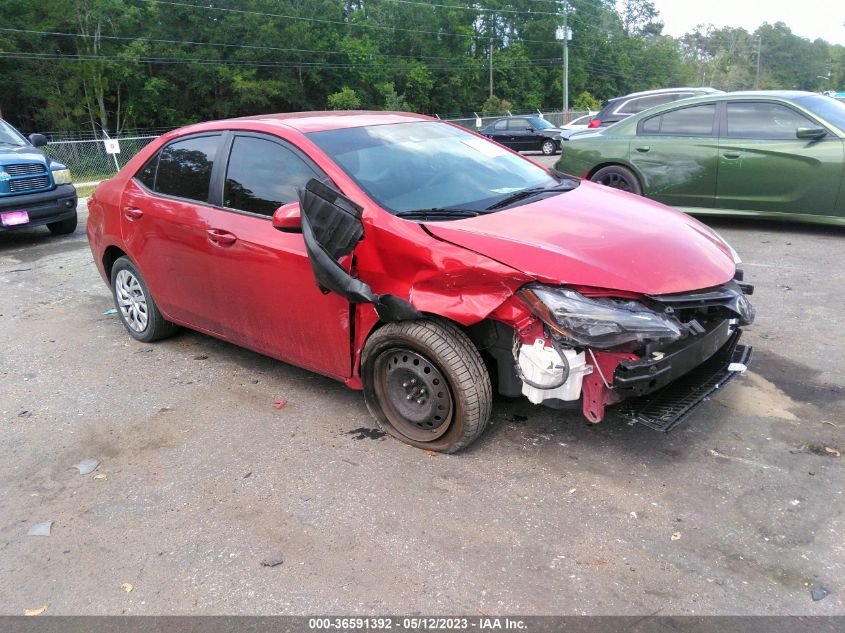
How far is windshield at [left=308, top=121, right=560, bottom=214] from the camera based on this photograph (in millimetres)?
3621

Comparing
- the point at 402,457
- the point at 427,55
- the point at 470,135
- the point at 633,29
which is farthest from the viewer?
the point at 633,29

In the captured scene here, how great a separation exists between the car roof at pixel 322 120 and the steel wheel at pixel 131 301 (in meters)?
1.27

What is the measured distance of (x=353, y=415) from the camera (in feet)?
13.0

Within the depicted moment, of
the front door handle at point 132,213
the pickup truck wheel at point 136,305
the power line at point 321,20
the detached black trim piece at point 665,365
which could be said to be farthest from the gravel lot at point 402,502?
the power line at point 321,20

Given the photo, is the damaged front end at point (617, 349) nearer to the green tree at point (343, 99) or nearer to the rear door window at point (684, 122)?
the rear door window at point (684, 122)

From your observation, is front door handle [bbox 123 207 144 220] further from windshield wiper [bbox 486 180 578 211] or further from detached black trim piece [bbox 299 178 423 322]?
windshield wiper [bbox 486 180 578 211]

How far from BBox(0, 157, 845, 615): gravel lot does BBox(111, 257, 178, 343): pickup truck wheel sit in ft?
1.86

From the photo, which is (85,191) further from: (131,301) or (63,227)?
(131,301)

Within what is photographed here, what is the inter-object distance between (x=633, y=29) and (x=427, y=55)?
62.9 m

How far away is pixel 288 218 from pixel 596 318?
1.64 metres

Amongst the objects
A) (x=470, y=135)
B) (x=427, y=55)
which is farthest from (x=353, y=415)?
(x=427, y=55)

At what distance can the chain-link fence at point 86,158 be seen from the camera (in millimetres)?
19703

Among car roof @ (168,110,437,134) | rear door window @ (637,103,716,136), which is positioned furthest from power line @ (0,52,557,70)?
car roof @ (168,110,437,134)

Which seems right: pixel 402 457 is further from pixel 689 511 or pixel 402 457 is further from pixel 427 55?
pixel 427 55
